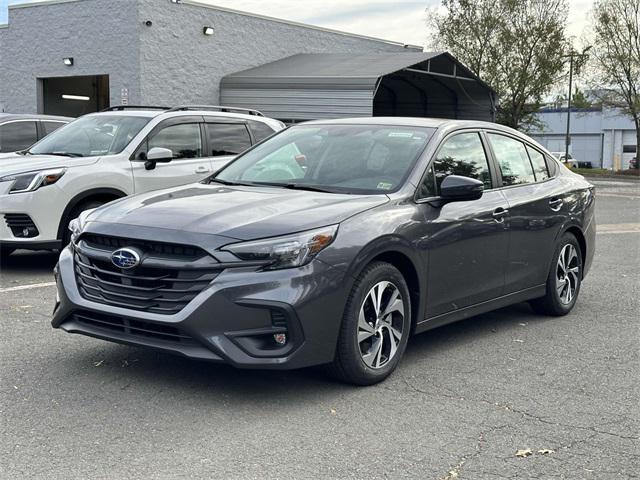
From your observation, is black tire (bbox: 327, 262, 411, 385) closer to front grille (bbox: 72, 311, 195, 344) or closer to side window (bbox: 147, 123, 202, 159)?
front grille (bbox: 72, 311, 195, 344)

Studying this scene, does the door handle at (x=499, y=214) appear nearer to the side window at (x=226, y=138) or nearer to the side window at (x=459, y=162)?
the side window at (x=459, y=162)

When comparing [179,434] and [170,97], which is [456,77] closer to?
[170,97]

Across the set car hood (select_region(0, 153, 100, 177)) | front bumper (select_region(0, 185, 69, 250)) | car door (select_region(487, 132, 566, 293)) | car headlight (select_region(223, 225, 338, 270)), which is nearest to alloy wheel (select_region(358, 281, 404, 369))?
car headlight (select_region(223, 225, 338, 270))

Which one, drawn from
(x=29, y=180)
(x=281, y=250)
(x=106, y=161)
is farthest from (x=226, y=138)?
(x=281, y=250)

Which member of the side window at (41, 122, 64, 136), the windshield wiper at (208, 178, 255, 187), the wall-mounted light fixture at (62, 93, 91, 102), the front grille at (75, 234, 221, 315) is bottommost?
the front grille at (75, 234, 221, 315)

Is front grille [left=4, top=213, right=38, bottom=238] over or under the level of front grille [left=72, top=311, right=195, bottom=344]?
over

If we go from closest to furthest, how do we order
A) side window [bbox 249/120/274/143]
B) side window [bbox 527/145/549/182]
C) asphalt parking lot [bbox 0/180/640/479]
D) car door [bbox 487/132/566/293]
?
asphalt parking lot [bbox 0/180/640/479], car door [bbox 487/132/566/293], side window [bbox 527/145/549/182], side window [bbox 249/120/274/143]

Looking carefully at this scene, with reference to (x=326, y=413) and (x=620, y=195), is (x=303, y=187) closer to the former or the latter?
(x=326, y=413)

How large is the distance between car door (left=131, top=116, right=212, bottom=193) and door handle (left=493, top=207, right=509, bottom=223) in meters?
4.56

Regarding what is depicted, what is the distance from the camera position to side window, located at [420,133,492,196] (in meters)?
5.78

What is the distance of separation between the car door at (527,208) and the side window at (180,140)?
436 centimetres

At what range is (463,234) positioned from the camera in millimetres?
5824

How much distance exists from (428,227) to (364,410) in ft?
4.56

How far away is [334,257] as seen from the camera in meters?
4.75
